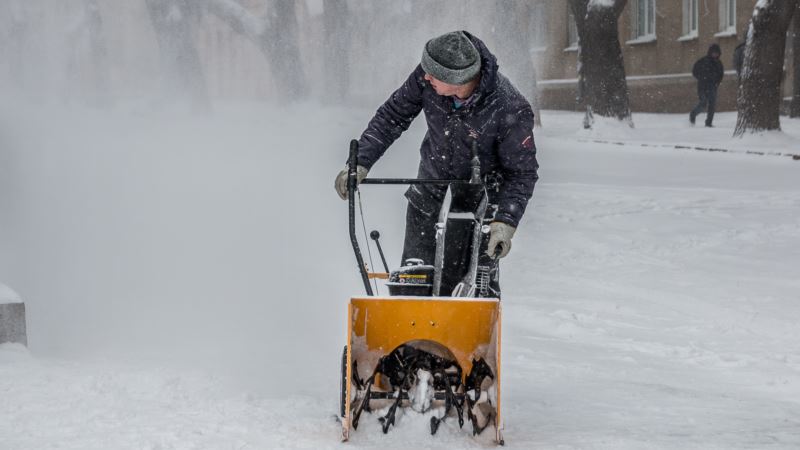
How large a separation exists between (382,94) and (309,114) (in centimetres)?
197

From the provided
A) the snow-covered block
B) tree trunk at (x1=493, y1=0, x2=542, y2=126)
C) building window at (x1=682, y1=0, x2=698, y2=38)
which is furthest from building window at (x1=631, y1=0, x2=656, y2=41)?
the snow-covered block

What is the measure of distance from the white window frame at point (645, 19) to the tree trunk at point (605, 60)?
31.6ft

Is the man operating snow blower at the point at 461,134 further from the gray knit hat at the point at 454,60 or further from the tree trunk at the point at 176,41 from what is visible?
the tree trunk at the point at 176,41

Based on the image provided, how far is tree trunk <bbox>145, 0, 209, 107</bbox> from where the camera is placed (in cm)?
3256

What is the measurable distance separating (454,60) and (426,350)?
3.80 ft

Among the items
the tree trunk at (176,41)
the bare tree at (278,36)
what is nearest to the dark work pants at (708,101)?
the bare tree at (278,36)

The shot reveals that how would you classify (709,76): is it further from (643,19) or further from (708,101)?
(643,19)

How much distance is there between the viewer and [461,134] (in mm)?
5145

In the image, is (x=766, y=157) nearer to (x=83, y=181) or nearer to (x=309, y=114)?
(x=83, y=181)

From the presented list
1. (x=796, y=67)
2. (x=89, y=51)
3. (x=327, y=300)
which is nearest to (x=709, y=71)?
(x=796, y=67)

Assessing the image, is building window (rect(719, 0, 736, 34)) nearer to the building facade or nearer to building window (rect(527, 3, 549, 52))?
the building facade

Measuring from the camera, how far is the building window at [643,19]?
33.2m

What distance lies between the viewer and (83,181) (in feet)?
55.7

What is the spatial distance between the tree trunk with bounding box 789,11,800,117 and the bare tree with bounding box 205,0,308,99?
42.2ft
